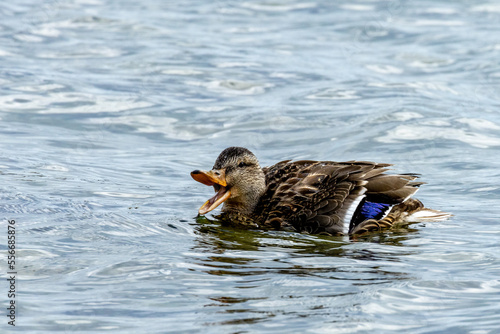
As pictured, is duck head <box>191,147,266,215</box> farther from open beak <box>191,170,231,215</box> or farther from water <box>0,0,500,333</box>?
water <box>0,0,500,333</box>

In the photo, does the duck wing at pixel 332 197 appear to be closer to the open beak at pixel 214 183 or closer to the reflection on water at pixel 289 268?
the reflection on water at pixel 289 268

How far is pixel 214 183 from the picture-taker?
11.8 meters

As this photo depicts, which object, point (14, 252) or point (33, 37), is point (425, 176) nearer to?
point (14, 252)

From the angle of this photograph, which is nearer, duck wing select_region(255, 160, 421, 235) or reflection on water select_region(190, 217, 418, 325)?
reflection on water select_region(190, 217, 418, 325)

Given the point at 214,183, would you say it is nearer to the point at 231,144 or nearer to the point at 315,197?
the point at 315,197

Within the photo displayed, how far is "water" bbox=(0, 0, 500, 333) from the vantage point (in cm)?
854

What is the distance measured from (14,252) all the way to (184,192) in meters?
3.91

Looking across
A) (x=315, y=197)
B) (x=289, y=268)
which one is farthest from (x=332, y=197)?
(x=289, y=268)

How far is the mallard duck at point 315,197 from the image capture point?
1125cm

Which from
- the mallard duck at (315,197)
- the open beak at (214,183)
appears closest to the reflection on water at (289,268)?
the mallard duck at (315,197)

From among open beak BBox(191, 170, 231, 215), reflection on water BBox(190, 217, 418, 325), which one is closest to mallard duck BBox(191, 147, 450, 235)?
open beak BBox(191, 170, 231, 215)

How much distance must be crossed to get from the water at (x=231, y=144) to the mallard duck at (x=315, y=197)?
0.86 ft

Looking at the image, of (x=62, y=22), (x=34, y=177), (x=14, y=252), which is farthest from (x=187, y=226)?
(x=62, y=22)

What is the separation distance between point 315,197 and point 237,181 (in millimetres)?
1109
